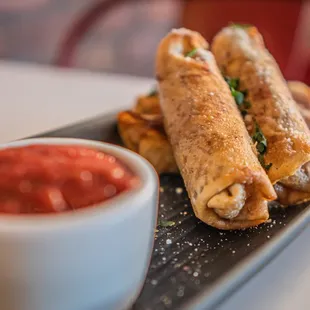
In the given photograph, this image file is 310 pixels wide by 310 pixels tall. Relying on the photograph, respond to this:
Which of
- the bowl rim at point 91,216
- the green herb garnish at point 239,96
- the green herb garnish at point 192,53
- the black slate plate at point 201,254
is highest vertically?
the bowl rim at point 91,216

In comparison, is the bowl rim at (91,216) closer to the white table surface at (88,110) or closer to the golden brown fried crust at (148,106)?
the white table surface at (88,110)

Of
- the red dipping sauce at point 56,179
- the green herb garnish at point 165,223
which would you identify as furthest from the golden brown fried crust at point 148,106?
the red dipping sauce at point 56,179

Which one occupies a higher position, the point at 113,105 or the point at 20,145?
the point at 20,145

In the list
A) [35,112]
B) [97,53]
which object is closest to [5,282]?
[35,112]

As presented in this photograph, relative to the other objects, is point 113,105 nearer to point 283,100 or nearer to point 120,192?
point 283,100

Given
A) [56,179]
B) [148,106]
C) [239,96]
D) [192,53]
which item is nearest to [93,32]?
[148,106]

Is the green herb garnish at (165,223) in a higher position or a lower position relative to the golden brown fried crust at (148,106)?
higher

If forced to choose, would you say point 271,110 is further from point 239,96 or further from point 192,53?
point 192,53

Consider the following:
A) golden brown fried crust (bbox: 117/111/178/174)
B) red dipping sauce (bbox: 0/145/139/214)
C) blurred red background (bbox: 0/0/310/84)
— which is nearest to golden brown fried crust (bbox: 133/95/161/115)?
golden brown fried crust (bbox: 117/111/178/174)
